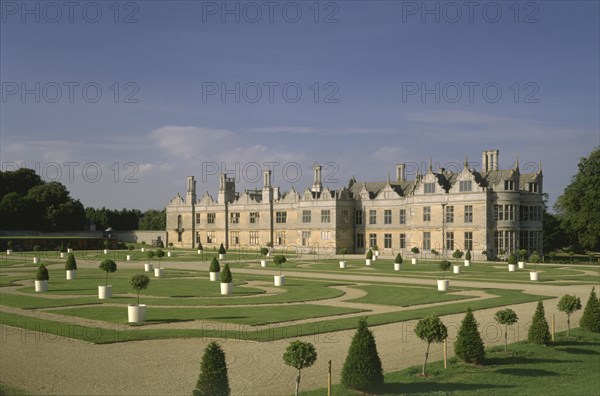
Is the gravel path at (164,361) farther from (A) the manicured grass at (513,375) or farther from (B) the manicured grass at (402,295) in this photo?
(B) the manicured grass at (402,295)

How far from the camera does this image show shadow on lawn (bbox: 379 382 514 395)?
14.8 metres

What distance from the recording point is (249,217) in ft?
303

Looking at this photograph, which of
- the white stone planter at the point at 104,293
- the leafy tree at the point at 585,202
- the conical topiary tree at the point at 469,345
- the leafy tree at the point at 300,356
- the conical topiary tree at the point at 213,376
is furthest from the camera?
the leafy tree at the point at 585,202

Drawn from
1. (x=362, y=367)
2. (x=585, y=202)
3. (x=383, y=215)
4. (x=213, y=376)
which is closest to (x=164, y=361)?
(x=213, y=376)

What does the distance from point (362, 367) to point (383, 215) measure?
211 ft

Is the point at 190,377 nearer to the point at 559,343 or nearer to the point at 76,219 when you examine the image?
the point at 559,343

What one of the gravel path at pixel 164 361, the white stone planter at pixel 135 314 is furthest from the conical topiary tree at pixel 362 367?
the white stone planter at pixel 135 314

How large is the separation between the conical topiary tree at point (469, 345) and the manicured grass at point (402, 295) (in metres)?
11.0

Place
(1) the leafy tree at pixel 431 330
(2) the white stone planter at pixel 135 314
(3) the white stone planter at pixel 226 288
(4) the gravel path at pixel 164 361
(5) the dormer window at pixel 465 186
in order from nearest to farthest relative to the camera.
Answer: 1. (4) the gravel path at pixel 164 361
2. (1) the leafy tree at pixel 431 330
3. (2) the white stone planter at pixel 135 314
4. (3) the white stone planter at pixel 226 288
5. (5) the dormer window at pixel 465 186

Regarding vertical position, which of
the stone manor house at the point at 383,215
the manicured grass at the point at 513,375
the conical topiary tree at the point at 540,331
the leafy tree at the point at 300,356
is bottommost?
the manicured grass at the point at 513,375

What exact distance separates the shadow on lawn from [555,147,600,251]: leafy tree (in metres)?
54.0

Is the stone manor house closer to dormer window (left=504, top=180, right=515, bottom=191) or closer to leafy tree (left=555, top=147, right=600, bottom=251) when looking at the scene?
dormer window (left=504, top=180, right=515, bottom=191)

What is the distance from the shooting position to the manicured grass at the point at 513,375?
49.2 ft

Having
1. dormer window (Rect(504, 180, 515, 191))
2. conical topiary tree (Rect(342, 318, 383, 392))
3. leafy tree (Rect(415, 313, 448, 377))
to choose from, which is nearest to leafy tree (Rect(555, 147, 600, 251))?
dormer window (Rect(504, 180, 515, 191))
